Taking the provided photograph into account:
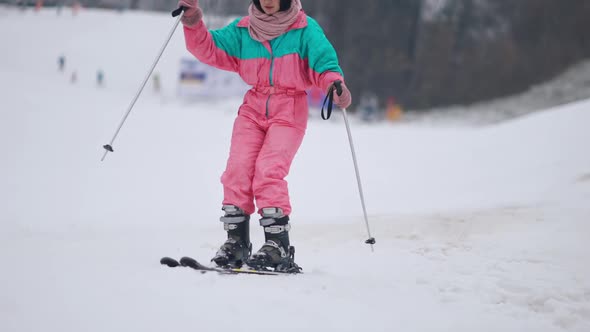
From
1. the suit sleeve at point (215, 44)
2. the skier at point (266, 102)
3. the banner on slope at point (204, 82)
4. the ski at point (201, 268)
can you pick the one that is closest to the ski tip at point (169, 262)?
the ski at point (201, 268)

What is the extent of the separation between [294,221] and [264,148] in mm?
2066

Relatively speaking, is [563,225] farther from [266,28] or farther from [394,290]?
[266,28]

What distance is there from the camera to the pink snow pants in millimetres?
2602

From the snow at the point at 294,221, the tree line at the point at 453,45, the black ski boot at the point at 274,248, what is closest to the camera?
the snow at the point at 294,221

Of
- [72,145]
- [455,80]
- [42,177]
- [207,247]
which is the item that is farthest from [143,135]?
[455,80]

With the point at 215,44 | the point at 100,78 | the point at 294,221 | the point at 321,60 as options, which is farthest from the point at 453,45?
the point at 215,44

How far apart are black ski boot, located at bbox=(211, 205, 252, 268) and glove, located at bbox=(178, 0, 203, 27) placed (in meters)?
0.97

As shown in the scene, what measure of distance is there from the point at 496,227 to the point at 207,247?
6.97 ft

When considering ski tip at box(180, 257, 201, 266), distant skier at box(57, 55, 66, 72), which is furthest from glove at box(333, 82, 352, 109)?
distant skier at box(57, 55, 66, 72)

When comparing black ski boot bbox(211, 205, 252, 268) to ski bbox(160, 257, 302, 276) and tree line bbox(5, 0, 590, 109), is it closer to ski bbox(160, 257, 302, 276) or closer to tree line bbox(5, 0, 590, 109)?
ski bbox(160, 257, 302, 276)

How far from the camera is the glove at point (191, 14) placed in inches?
105

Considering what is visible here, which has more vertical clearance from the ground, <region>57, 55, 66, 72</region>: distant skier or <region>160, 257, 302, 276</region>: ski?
<region>57, 55, 66, 72</region>: distant skier

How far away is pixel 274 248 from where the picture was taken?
2594mm

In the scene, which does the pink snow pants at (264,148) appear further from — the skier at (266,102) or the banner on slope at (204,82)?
the banner on slope at (204,82)
